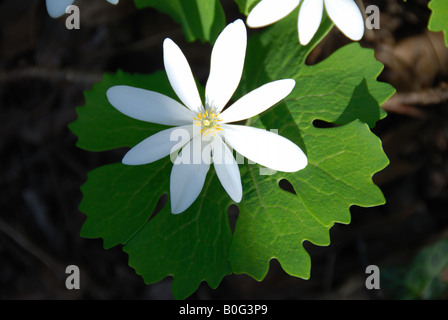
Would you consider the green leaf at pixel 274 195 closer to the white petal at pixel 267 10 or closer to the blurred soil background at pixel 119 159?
the white petal at pixel 267 10

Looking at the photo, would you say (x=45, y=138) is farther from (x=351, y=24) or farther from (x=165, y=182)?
(x=351, y=24)

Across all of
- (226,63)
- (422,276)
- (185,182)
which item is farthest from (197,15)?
(422,276)

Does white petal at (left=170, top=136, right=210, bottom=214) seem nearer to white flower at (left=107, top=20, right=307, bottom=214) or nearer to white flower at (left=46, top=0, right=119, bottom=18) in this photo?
white flower at (left=107, top=20, right=307, bottom=214)

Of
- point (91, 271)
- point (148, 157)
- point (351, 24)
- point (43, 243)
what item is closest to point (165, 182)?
point (148, 157)

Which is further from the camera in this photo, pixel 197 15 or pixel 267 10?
pixel 197 15

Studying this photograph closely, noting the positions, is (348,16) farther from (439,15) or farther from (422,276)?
(422,276)

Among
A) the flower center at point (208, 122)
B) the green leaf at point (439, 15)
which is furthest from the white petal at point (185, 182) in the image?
the green leaf at point (439, 15)
